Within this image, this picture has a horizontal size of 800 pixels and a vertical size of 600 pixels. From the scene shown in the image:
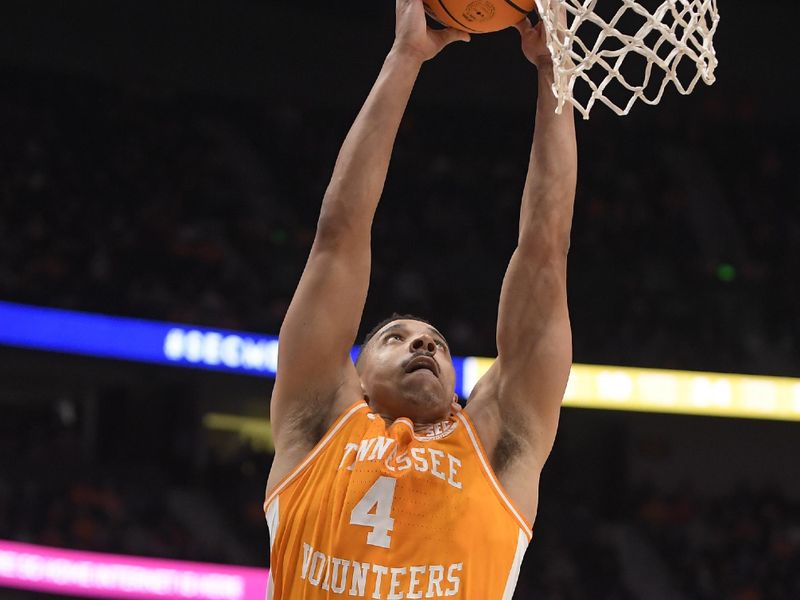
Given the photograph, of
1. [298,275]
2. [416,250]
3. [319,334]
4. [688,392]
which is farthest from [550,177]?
[416,250]

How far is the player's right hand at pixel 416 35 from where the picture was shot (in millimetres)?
2793

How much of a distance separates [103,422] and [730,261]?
757cm

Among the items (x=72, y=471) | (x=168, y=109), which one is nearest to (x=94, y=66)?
(x=168, y=109)

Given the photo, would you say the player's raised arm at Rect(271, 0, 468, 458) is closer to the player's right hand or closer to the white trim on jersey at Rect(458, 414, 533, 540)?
the player's right hand

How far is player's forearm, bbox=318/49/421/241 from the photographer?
2.63 meters

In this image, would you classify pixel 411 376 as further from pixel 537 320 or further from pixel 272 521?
pixel 272 521

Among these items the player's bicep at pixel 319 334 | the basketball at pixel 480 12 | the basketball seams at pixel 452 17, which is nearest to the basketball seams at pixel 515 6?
the basketball at pixel 480 12

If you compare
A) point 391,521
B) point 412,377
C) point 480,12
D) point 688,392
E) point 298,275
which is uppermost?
point 480,12

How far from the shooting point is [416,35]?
2795mm

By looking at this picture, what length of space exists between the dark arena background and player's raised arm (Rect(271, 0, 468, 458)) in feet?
26.1

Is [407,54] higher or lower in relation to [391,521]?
higher

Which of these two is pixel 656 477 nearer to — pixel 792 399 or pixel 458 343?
pixel 792 399

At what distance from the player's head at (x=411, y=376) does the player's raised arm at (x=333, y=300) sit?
3.2 inches

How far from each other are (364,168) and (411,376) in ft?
1.68
